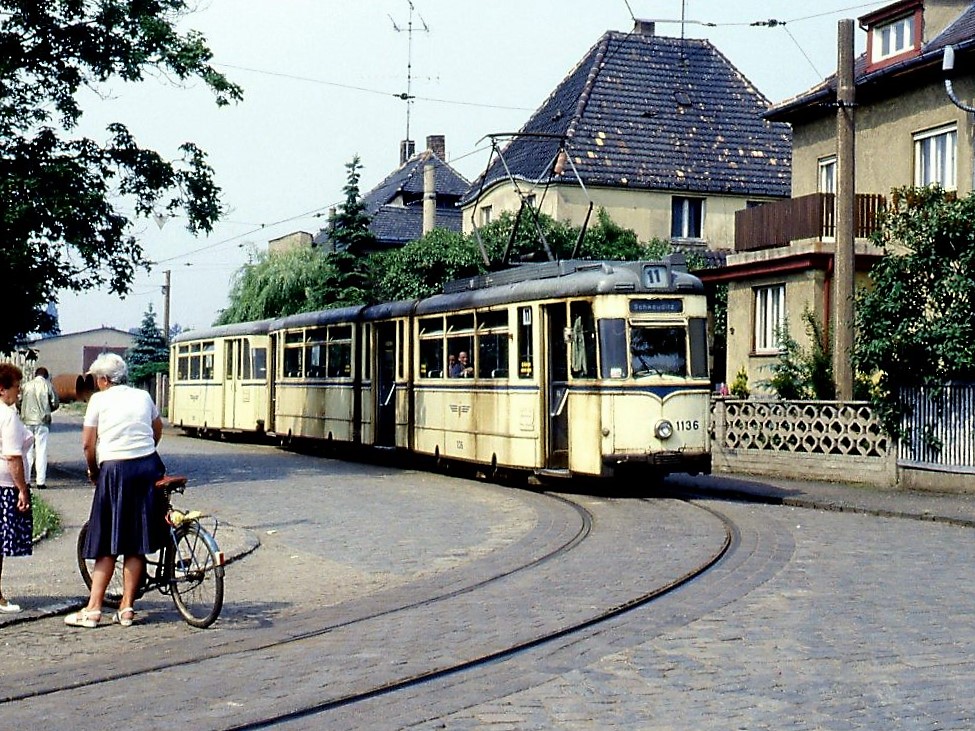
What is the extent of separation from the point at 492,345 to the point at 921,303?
6.41 m

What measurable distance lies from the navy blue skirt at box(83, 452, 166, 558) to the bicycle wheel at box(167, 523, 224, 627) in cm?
21

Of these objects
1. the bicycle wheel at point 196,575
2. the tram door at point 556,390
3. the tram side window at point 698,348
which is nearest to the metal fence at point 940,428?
the tram side window at point 698,348

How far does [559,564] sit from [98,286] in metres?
13.8

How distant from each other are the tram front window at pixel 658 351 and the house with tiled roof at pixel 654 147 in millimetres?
25869

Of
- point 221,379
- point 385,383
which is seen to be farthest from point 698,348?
point 221,379

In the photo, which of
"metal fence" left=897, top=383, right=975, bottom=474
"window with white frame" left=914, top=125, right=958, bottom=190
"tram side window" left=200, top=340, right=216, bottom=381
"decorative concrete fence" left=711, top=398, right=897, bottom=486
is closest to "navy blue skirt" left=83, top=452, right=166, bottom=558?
"metal fence" left=897, top=383, right=975, bottom=474

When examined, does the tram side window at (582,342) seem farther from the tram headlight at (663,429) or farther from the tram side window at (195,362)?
the tram side window at (195,362)

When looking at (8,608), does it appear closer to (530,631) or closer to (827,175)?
(530,631)

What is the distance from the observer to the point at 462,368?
75.8ft

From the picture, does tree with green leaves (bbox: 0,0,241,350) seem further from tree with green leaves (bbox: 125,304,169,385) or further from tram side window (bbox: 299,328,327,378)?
tree with green leaves (bbox: 125,304,169,385)

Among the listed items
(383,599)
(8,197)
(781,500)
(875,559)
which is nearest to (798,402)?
(781,500)

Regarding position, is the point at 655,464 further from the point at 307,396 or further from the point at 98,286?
the point at 307,396

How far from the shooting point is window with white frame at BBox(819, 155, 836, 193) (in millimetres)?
33625

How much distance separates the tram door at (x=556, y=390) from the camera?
2023 centimetres
